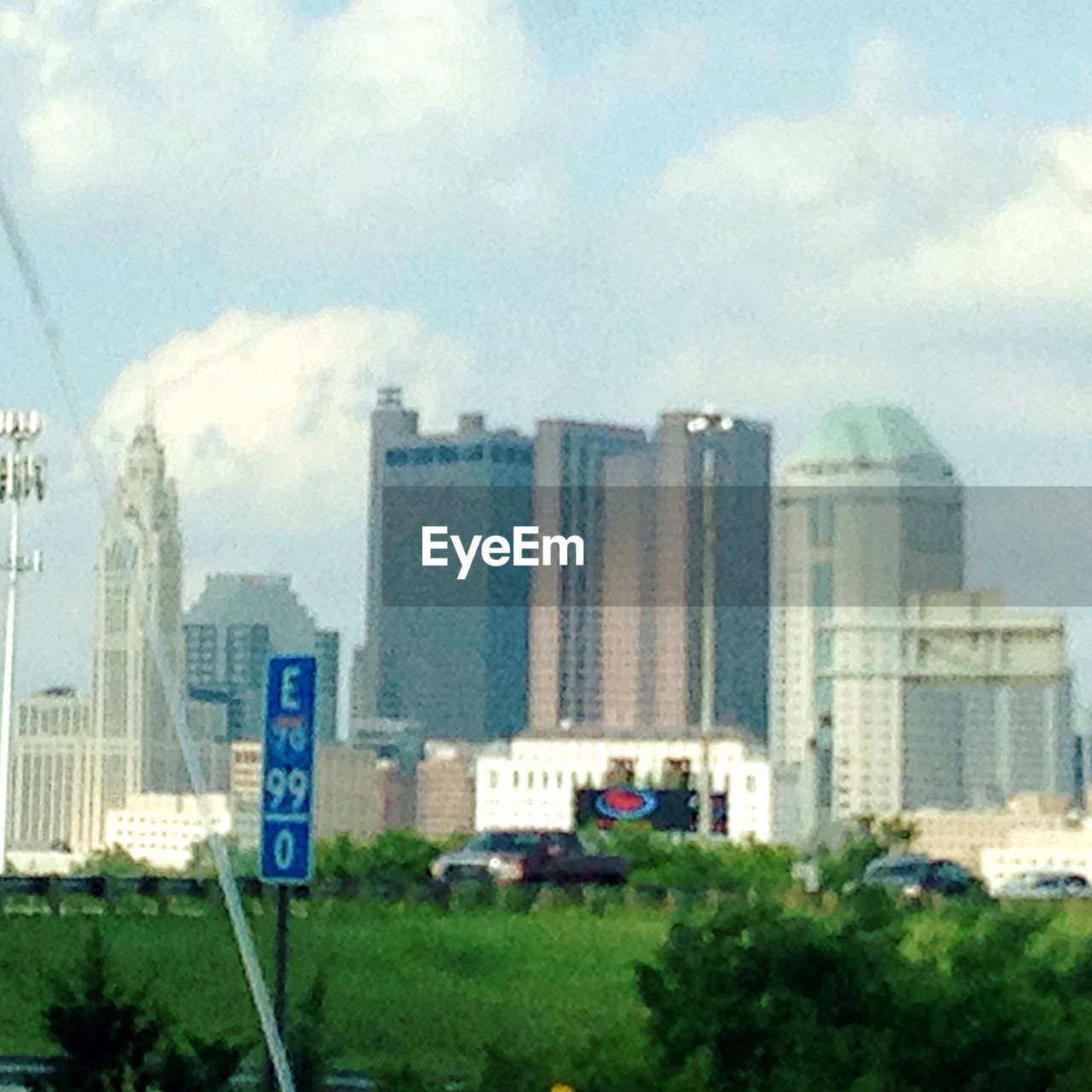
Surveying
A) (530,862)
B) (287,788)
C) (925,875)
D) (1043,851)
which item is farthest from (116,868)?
(287,788)

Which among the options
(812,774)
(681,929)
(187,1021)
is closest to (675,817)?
(812,774)

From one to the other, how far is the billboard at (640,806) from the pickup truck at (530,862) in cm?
4603

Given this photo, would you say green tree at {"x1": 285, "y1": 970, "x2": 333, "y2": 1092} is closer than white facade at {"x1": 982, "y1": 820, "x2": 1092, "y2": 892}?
Yes

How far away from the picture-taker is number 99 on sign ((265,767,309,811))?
1323 centimetres

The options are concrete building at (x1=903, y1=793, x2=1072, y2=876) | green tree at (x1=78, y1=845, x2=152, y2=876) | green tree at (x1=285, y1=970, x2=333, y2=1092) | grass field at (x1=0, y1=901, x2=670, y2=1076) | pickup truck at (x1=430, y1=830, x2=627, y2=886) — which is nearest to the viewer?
green tree at (x1=285, y1=970, x2=333, y2=1092)

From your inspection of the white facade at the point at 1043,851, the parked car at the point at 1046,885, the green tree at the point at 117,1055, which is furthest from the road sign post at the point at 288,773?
the white facade at the point at 1043,851

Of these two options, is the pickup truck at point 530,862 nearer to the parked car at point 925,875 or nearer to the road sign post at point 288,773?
the parked car at point 925,875

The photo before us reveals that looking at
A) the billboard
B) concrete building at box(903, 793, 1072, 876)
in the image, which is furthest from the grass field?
concrete building at box(903, 793, 1072, 876)

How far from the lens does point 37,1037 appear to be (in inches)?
1016

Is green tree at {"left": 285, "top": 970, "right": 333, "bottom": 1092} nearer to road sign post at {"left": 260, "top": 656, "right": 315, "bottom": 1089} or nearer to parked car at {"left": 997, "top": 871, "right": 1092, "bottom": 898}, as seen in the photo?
road sign post at {"left": 260, "top": 656, "right": 315, "bottom": 1089}

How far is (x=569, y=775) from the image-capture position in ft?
573

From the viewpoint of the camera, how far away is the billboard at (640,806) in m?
93.5

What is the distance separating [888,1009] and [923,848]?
498 ft

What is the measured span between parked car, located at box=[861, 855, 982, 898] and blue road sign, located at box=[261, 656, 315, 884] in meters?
31.4
